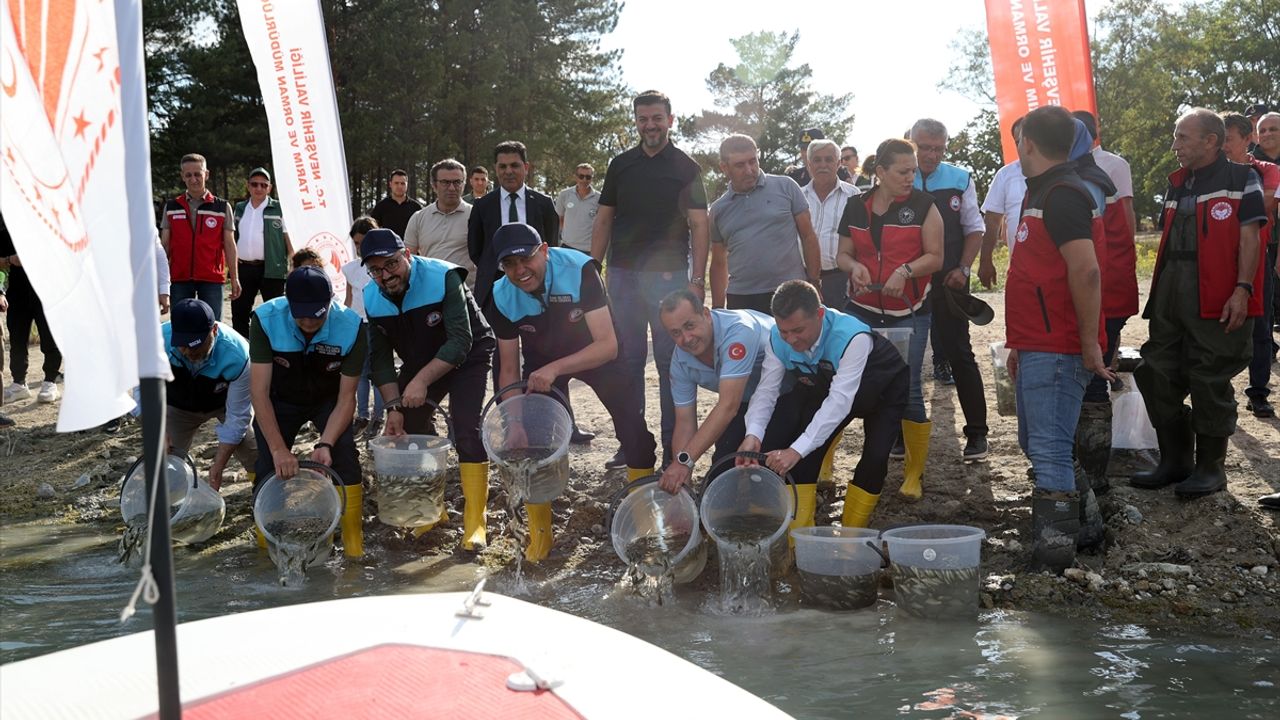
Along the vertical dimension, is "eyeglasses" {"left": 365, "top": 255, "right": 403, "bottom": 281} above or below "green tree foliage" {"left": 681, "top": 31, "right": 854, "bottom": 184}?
below

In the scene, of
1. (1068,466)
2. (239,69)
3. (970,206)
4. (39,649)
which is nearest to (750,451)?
(1068,466)

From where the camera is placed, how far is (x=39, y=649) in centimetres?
497

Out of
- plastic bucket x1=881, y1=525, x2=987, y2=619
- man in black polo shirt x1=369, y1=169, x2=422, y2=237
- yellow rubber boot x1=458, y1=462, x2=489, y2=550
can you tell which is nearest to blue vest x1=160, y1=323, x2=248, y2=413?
yellow rubber boot x1=458, y1=462, x2=489, y2=550

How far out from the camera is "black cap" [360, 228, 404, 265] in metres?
5.91

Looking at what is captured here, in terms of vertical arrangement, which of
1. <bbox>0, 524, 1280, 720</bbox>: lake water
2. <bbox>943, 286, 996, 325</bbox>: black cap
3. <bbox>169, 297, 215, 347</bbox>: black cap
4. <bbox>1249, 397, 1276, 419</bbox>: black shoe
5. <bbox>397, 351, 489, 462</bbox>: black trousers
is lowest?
<bbox>0, 524, 1280, 720</bbox>: lake water

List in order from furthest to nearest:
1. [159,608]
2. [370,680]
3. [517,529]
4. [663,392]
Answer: [663,392], [517,529], [370,680], [159,608]

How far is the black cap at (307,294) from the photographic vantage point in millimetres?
5750

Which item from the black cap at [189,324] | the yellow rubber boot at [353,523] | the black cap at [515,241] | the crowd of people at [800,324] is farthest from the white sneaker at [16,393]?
the black cap at [515,241]

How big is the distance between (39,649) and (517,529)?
229cm

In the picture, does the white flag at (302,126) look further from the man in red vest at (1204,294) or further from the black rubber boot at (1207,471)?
the black rubber boot at (1207,471)

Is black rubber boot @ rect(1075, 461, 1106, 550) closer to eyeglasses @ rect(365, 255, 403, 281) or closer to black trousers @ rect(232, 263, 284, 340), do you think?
eyeglasses @ rect(365, 255, 403, 281)

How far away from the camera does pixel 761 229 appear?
683 centimetres

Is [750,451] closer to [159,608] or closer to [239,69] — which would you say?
[159,608]

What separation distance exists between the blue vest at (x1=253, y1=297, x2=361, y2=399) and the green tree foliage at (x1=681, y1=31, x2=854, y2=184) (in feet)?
162
